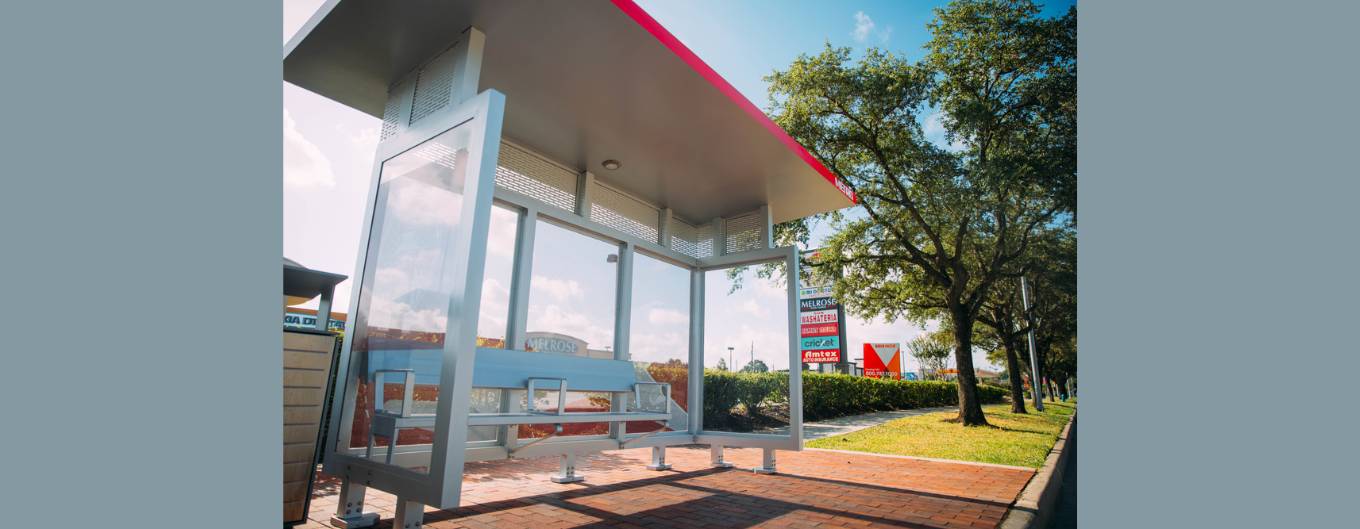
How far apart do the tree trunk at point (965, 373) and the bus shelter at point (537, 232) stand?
7144mm

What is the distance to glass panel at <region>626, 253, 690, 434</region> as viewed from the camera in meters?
5.93

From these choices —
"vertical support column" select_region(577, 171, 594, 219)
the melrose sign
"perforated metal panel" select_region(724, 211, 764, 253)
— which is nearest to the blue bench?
"vertical support column" select_region(577, 171, 594, 219)

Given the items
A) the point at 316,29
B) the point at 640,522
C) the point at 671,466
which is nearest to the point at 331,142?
the point at 316,29

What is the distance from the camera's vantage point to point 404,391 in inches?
120

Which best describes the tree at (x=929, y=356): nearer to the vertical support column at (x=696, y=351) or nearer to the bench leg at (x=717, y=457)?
the vertical support column at (x=696, y=351)

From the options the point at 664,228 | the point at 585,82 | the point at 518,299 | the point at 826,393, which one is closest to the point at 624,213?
the point at 664,228

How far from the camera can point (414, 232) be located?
10.8 ft

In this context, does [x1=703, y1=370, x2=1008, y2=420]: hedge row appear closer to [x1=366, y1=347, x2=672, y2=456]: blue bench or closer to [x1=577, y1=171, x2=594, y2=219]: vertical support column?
[x1=366, y1=347, x2=672, y2=456]: blue bench

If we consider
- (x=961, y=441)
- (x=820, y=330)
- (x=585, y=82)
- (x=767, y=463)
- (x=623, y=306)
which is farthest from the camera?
(x=820, y=330)

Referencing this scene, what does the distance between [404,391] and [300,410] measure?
485 millimetres

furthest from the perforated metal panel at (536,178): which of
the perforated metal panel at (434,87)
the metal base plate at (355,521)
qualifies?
the metal base plate at (355,521)

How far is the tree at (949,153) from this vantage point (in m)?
11.0

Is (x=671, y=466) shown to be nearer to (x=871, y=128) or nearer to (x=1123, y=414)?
(x=1123, y=414)

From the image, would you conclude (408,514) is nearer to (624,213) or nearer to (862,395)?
(624,213)
